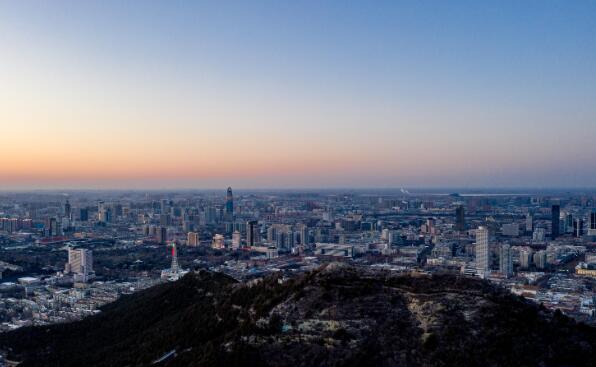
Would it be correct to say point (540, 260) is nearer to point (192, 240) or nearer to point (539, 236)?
point (539, 236)

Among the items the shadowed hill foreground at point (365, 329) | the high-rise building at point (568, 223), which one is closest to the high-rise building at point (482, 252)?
the high-rise building at point (568, 223)

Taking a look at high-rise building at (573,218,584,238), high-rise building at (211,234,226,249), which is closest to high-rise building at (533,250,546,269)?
high-rise building at (573,218,584,238)

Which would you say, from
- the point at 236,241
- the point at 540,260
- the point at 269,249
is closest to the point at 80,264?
the point at 269,249

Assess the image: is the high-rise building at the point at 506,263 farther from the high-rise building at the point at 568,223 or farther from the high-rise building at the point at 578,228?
the high-rise building at the point at 568,223

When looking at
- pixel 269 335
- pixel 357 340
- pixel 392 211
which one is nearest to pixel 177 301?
pixel 269 335

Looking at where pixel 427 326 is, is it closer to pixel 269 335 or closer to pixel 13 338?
pixel 269 335

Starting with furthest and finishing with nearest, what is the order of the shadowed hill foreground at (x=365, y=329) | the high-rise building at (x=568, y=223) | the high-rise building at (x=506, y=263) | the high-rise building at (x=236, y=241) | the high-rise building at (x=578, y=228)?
1. the high-rise building at (x=568, y=223)
2. the high-rise building at (x=578, y=228)
3. the high-rise building at (x=236, y=241)
4. the high-rise building at (x=506, y=263)
5. the shadowed hill foreground at (x=365, y=329)
